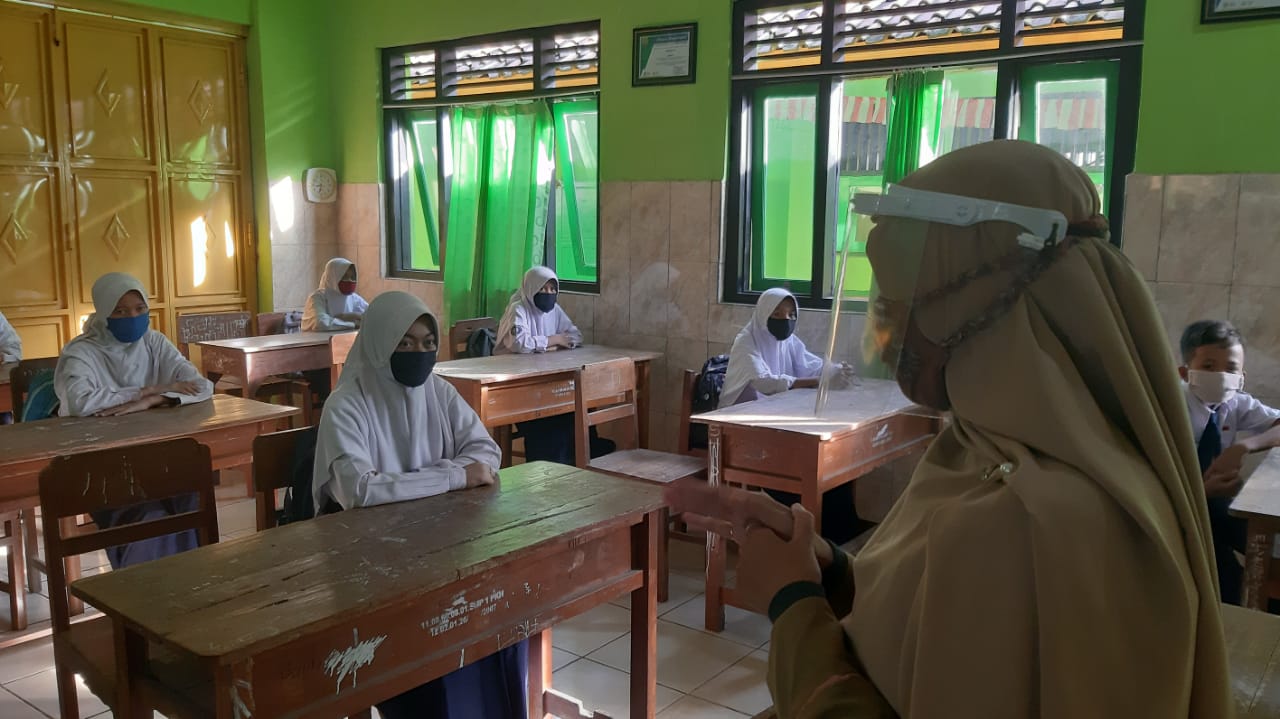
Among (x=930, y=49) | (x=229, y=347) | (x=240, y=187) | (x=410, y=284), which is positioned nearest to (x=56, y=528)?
(x=229, y=347)

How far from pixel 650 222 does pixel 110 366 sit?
2.89 meters

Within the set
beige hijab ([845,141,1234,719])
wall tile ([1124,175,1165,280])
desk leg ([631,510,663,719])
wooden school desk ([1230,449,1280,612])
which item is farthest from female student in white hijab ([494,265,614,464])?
beige hijab ([845,141,1234,719])

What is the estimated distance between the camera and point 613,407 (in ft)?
13.3

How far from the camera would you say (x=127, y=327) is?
12.2 ft

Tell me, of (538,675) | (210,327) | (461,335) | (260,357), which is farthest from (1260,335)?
(210,327)

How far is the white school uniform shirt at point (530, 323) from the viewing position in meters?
5.27

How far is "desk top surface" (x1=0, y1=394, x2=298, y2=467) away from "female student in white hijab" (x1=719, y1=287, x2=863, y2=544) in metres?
1.99

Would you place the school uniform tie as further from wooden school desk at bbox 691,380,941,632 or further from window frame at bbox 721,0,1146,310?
window frame at bbox 721,0,1146,310

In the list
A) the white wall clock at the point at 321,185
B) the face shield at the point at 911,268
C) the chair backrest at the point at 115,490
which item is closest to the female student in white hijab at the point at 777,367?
the chair backrest at the point at 115,490

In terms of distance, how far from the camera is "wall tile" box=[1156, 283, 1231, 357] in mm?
3766

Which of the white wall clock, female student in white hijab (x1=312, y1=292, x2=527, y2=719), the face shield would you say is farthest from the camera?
the white wall clock

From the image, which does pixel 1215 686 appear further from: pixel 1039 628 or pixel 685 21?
pixel 685 21

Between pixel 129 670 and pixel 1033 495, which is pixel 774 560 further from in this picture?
pixel 129 670

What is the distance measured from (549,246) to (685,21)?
1722 millimetres
